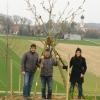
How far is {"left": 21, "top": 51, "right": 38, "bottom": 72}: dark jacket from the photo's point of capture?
38.8 ft

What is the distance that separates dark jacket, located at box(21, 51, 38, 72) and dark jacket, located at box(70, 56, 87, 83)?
4.13ft

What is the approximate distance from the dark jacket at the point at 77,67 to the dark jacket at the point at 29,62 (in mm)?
1259

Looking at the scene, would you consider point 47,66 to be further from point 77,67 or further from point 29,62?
point 77,67

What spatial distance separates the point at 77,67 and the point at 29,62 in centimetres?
159

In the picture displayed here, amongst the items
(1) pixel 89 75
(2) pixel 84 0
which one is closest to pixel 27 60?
(2) pixel 84 0

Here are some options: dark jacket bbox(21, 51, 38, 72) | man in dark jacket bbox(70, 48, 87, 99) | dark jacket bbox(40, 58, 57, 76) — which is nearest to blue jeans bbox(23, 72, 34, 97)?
dark jacket bbox(21, 51, 38, 72)

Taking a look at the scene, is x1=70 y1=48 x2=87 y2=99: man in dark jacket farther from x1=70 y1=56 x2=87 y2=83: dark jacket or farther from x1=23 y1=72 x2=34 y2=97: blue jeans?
x1=23 y1=72 x2=34 y2=97: blue jeans

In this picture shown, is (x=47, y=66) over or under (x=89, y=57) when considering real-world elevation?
over

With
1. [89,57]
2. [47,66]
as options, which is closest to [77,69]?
[47,66]

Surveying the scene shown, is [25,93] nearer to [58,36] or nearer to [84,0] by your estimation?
[58,36]

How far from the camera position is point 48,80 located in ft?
39.5

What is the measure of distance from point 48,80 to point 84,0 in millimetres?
2498

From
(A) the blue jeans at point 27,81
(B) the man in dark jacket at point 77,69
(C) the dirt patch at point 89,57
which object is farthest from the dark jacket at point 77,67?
(C) the dirt patch at point 89,57

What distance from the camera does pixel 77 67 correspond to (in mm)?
12633
